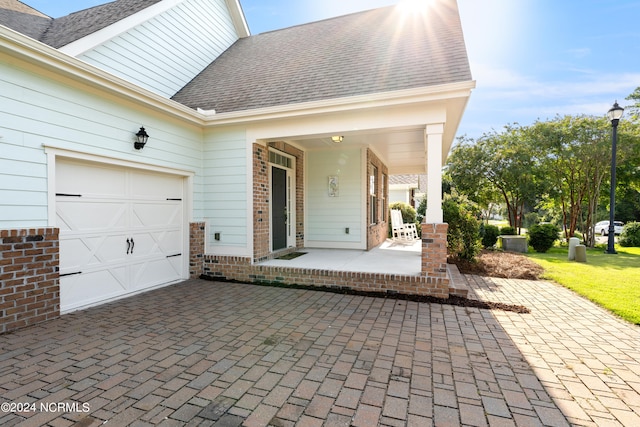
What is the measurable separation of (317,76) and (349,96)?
1.55 meters

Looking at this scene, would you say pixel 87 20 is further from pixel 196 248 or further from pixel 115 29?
pixel 196 248

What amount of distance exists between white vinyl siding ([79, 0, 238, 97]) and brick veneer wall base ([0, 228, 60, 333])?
373 cm

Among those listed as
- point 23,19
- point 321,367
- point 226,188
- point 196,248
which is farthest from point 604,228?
point 23,19

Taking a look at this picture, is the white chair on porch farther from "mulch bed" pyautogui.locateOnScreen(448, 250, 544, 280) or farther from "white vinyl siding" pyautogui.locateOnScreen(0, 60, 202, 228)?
"white vinyl siding" pyautogui.locateOnScreen(0, 60, 202, 228)

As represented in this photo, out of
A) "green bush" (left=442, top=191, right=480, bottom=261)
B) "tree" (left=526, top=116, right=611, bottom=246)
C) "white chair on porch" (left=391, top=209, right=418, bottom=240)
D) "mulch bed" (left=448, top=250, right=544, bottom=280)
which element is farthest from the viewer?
"tree" (left=526, top=116, right=611, bottom=246)

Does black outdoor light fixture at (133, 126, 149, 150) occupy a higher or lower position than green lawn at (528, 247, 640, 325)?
higher

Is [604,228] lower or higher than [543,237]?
lower

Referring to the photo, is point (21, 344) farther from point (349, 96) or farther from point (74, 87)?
point (349, 96)

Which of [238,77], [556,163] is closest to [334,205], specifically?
[238,77]

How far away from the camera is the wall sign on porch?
8508mm

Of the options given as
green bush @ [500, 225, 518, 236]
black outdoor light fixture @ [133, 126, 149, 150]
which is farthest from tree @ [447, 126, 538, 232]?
black outdoor light fixture @ [133, 126, 149, 150]

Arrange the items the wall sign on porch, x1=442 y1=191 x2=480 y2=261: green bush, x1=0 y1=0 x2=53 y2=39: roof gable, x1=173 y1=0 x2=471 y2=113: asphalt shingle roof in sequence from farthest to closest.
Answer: the wall sign on porch < x1=442 y1=191 x2=480 y2=261: green bush < x1=0 y1=0 x2=53 y2=39: roof gable < x1=173 y1=0 x2=471 y2=113: asphalt shingle roof

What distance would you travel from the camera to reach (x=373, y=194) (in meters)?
9.16

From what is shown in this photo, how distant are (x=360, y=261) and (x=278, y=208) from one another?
96.2 inches
